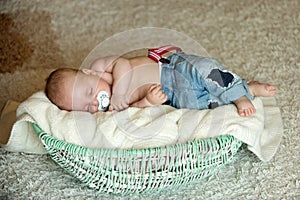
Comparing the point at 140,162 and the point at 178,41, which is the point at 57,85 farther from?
the point at 178,41

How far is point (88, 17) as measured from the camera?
2211 millimetres

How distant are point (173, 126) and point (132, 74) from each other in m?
0.20

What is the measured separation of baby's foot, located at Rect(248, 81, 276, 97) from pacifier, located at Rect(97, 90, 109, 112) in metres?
0.37

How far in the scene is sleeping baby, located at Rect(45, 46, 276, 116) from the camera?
1.43m

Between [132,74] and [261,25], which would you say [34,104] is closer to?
[132,74]

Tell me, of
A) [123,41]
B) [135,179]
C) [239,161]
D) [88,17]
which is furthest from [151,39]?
[135,179]

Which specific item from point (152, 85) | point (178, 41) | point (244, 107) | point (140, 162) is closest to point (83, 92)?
point (152, 85)

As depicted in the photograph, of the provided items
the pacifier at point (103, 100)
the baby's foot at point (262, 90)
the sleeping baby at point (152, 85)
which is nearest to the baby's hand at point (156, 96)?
the sleeping baby at point (152, 85)

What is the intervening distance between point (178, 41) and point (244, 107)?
0.66 metres

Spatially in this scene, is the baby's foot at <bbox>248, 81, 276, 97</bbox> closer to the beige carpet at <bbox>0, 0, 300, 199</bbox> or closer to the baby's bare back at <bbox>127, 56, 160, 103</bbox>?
the beige carpet at <bbox>0, 0, 300, 199</bbox>

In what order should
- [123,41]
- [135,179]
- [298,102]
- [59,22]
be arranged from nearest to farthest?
[135,179], [298,102], [123,41], [59,22]

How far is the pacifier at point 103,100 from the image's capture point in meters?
1.47

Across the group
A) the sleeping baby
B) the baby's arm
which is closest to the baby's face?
the sleeping baby

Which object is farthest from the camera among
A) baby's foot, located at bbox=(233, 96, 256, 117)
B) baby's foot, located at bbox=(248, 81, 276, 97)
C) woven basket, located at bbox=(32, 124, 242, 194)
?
baby's foot, located at bbox=(248, 81, 276, 97)
